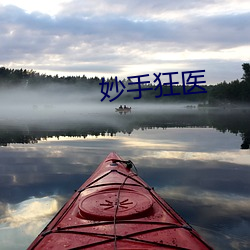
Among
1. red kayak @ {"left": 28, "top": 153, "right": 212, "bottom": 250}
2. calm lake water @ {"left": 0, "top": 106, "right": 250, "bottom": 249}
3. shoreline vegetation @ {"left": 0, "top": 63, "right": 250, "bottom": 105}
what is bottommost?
calm lake water @ {"left": 0, "top": 106, "right": 250, "bottom": 249}

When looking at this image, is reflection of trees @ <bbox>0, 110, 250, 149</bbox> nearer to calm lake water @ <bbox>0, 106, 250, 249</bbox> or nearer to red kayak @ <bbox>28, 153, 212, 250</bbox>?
calm lake water @ <bbox>0, 106, 250, 249</bbox>

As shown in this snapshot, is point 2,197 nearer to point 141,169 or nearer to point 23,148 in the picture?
point 141,169

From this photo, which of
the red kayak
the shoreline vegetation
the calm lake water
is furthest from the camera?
the shoreline vegetation

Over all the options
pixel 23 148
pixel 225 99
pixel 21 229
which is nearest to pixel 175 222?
pixel 21 229

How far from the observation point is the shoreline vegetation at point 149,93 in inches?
4050

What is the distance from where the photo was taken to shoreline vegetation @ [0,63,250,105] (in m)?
103

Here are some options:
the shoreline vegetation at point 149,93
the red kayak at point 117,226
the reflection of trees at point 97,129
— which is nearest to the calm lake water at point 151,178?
the red kayak at point 117,226

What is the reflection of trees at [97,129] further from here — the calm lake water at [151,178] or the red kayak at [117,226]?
the red kayak at [117,226]

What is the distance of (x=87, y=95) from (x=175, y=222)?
177984mm

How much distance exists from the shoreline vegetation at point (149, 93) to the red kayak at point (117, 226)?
66.6 m

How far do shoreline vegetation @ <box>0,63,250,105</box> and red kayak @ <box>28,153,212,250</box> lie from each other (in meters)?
66.6

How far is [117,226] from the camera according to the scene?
4.60 metres

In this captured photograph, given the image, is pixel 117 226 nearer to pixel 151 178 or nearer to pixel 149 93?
pixel 151 178

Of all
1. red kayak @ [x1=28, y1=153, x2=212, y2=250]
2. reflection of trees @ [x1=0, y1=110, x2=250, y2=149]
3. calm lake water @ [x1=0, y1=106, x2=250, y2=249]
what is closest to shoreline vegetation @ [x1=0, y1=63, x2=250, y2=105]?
reflection of trees @ [x1=0, y1=110, x2=250, y2=149]
